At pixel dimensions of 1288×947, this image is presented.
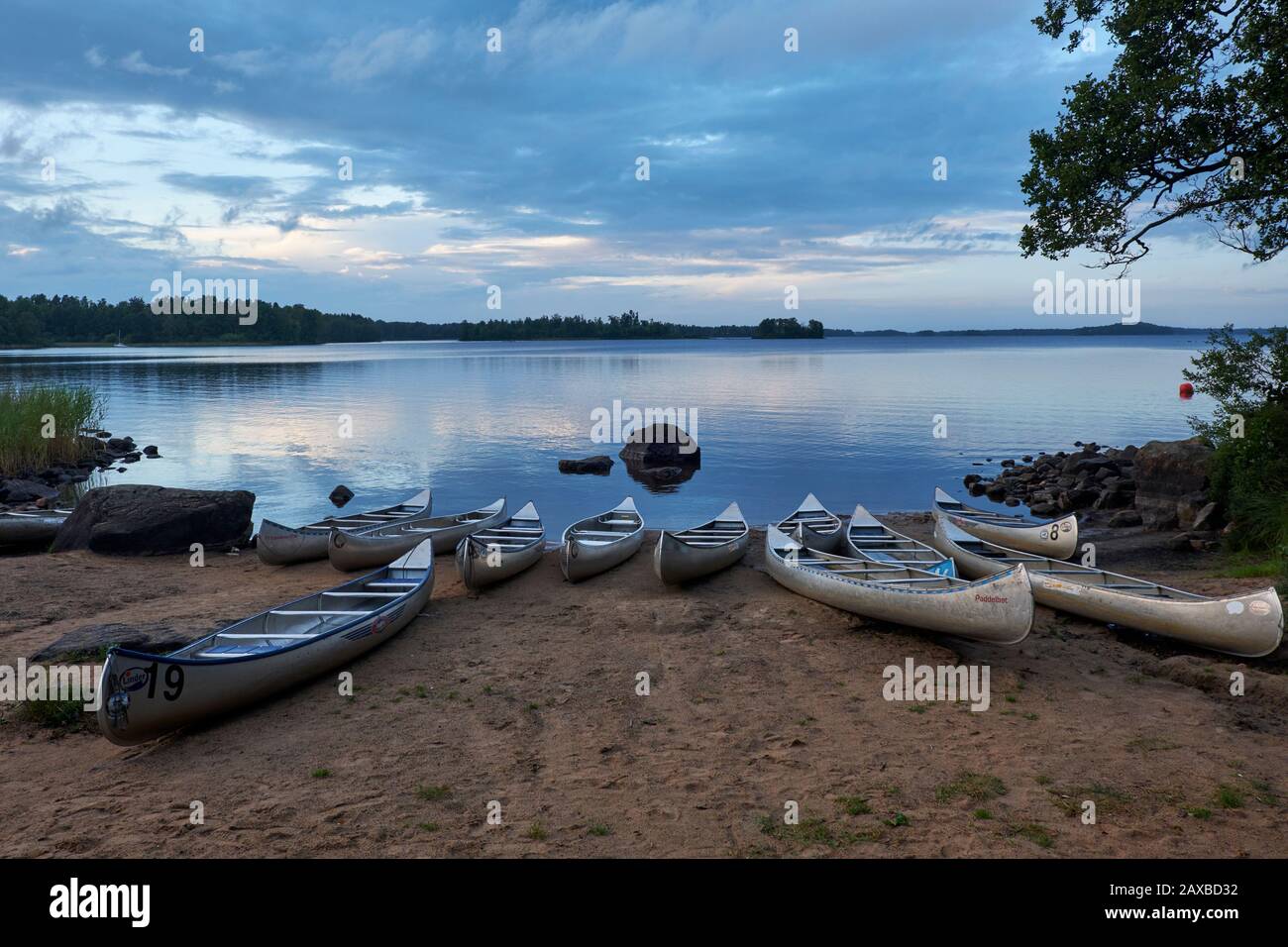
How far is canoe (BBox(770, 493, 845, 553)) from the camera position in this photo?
1852 cm

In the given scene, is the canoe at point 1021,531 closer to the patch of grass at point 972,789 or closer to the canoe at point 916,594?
the canoe at point 916,594

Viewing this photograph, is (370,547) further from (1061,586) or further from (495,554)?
(1061,586)

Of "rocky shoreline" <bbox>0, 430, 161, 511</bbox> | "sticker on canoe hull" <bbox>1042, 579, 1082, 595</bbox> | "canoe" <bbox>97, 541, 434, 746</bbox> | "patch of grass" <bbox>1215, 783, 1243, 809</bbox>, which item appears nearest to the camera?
"patch of grass" <bbox>1215, 783, 1243, 809</bbox>

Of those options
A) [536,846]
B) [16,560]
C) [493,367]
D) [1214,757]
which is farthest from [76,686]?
[493,367]

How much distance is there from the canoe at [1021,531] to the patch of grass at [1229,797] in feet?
34.7

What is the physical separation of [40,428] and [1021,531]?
36.7 metres

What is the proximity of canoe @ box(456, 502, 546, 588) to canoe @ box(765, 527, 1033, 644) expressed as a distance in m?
5.43

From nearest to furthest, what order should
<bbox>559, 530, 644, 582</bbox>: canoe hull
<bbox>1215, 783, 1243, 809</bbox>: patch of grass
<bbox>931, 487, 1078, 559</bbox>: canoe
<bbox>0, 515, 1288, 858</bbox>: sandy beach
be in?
<bbox>0, 515, 1288, 858</bbox>: sandy beach → <bbox>1215, 783, 1243, 809</bbox>: patch of grass → <bbox>559, 530, 644, 582</bbox>: canoe hull → <bbox>931, 487, 1078, 559</bbox>: canoe

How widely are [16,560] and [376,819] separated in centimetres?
1546

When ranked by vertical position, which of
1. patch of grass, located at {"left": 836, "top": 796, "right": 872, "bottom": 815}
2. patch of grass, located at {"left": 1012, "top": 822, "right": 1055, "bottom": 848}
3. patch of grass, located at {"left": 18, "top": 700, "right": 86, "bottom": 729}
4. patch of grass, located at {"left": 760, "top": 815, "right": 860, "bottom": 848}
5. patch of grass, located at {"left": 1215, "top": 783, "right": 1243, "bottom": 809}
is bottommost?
patch of grass, located at {"left": 760, "top": 815, "right": 860, "bottom": 848}

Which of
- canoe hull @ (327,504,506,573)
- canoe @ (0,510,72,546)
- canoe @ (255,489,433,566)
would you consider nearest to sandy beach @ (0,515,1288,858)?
canoe hull @ (327,504,506,573)

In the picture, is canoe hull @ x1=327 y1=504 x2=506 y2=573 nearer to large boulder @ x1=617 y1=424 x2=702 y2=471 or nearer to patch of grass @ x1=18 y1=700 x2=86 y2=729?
patch of grass @ x1=18 y1=700 x2=86 y2=729

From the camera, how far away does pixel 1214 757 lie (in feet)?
25.8
